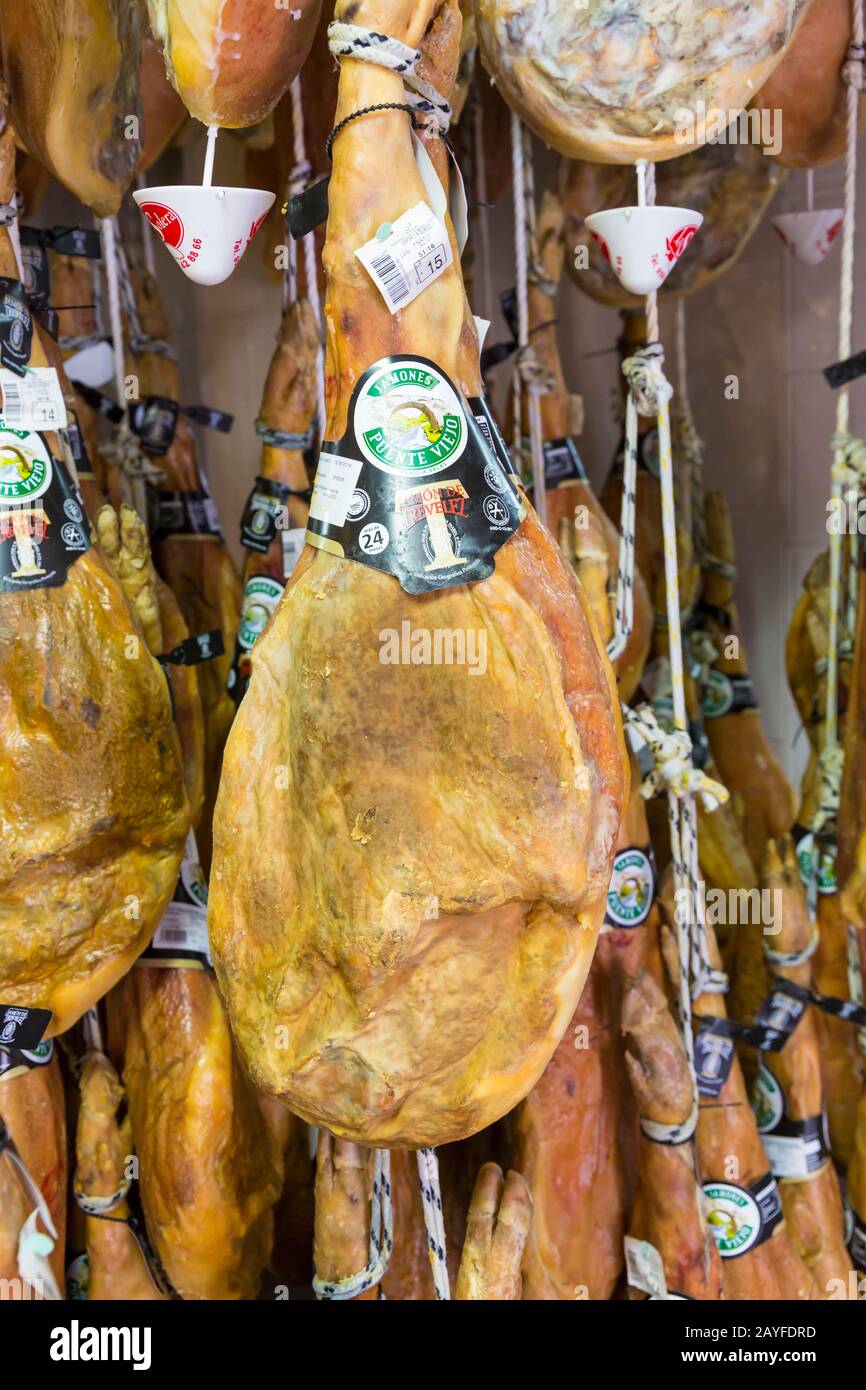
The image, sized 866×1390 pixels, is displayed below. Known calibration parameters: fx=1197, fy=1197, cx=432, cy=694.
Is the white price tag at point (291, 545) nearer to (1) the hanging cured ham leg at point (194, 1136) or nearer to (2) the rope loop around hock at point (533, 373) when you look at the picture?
(2) the rope loop around hock at point (533, 373)

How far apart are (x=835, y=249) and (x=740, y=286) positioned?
183 millimetres

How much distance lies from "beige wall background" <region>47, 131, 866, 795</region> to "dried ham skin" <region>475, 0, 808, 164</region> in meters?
1.02

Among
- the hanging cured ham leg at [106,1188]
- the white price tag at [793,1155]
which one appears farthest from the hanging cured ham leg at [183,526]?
the white price tag at [793,1155]

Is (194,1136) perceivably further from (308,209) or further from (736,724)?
(736,724)

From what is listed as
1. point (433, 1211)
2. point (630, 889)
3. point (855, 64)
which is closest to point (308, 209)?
point (855, 64)

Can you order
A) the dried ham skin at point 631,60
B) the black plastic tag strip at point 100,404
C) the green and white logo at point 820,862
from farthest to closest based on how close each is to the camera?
the green and white logo at point 820,862, the black plastic tag strip at point 100,404, the dried ham skin at point 631,60

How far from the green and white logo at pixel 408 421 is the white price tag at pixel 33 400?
1.29 feet

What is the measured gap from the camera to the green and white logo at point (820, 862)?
6.06ft

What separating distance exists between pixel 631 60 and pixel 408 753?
0.72 metres

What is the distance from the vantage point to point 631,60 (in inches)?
46.4

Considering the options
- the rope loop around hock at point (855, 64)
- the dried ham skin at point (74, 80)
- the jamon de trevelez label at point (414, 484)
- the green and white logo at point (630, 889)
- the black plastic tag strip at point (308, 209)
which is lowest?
the green and white logo at point (630, 889)

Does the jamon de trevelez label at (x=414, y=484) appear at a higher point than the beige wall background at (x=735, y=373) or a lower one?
lower

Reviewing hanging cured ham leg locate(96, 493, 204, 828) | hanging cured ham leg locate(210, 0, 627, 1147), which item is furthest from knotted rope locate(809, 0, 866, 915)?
hanging cured ham leg locate(96, 493, 204, 828)
